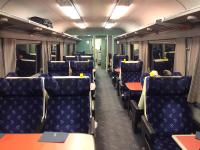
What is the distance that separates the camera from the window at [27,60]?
528cm

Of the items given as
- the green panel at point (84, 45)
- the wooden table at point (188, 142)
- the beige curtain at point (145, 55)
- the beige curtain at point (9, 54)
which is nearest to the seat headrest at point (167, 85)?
the wooden table at point (188, 142)

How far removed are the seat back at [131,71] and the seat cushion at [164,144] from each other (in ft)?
9.50

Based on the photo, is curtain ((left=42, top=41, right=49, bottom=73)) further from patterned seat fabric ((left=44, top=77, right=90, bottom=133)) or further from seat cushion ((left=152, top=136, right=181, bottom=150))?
seat cushion ((left=152, top=136, right=181, bottom=150))

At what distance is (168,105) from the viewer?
311cm

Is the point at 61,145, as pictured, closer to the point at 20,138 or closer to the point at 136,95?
the point at 20,138

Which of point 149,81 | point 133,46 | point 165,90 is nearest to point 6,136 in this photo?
point 149,81

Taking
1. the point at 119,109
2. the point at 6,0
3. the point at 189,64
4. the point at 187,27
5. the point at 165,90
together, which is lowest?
the point at 119,109

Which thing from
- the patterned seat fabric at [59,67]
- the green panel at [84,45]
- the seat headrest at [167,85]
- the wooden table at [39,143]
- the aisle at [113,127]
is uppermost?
the green panel at [84,45]

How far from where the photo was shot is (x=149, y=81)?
9.98ft

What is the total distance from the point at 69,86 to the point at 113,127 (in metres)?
1.93

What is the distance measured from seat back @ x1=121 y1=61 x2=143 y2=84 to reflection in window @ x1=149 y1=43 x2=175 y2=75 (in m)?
0.39

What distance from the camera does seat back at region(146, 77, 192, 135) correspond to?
9.95ft

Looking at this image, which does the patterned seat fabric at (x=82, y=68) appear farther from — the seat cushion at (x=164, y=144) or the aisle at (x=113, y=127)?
the seat cushion at (x=164, y=144)

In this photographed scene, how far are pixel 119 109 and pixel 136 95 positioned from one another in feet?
3.03
